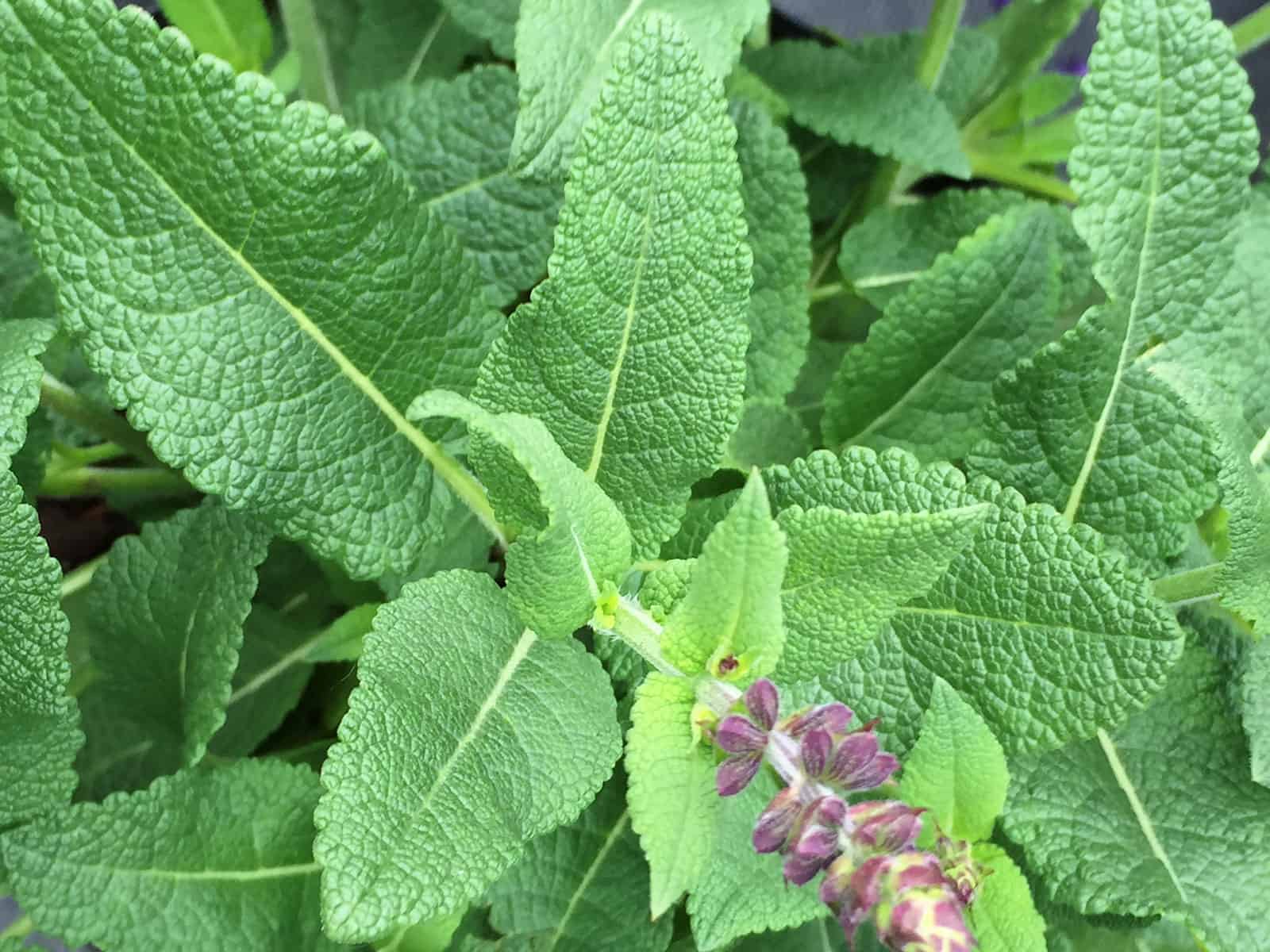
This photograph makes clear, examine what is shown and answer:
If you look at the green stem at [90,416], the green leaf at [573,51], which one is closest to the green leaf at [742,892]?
the green leaf at [573,51]

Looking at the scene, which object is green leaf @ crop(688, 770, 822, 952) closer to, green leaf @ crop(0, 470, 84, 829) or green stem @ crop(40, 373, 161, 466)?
green leaf @ crop(0, 470, 84, 829)

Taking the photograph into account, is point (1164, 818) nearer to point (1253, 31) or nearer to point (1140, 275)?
point (1140, 275)

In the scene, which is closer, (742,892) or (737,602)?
(737,602)

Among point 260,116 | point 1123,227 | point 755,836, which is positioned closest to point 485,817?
point 755,836

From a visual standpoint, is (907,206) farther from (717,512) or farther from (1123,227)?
(717,512)

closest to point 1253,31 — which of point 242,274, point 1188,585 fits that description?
point 1188,585

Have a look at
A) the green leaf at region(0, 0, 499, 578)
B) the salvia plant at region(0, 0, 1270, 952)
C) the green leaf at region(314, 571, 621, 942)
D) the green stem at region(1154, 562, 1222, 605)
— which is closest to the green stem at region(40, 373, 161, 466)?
the salvia plant at region(0, 0, 1270, 952)
